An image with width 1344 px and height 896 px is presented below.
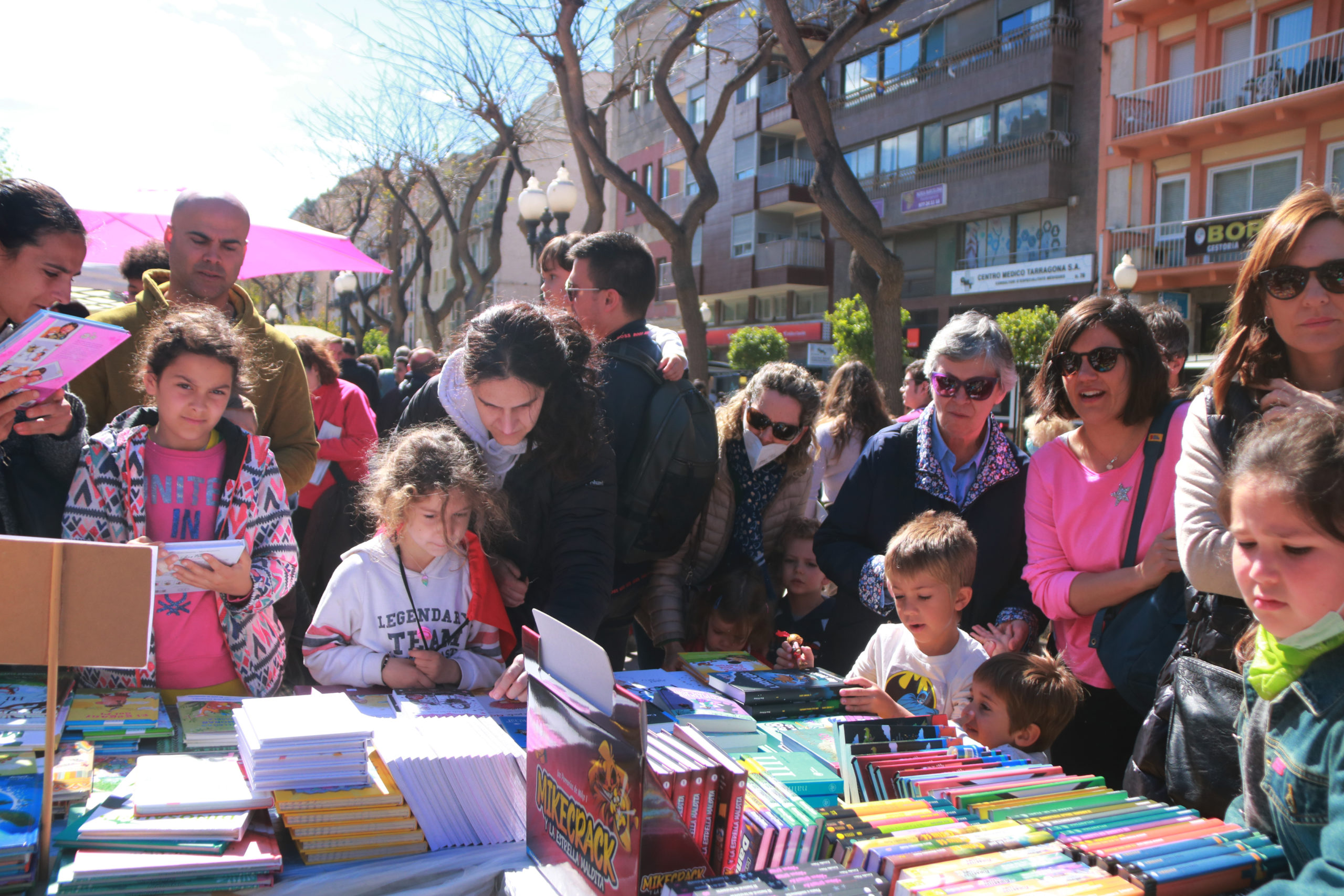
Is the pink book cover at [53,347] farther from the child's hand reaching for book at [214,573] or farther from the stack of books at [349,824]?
the stack of books at [349,824]

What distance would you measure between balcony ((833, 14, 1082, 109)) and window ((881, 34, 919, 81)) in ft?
0.54

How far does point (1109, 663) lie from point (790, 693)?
0.88 metres

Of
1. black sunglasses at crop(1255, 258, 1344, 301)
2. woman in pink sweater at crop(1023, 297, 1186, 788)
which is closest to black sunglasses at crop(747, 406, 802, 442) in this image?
woman in pink sweater at crop(1023, 297, 1186, 788)

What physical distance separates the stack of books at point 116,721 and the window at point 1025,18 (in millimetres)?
24303

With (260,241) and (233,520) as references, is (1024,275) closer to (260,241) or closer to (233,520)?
(260,241)

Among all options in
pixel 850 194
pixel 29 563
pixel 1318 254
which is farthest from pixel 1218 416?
pixel 850 194

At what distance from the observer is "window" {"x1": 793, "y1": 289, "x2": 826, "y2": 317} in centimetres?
3048

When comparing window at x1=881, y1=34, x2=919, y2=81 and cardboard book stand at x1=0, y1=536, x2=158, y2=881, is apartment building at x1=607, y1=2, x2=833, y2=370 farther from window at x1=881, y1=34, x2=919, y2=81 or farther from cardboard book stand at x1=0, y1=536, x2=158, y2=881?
cardboard book stand at x1=0, y1=536, x2=158, y2=881

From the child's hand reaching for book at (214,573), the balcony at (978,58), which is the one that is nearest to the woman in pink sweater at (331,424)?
the child's hand reaching for book at (214,573)

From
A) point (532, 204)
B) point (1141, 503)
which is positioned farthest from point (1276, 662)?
point (532, 204)

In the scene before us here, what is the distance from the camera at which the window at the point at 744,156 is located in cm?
3108

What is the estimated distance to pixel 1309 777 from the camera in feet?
4.30

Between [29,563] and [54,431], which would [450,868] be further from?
[54,431]

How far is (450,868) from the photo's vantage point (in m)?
1.63
